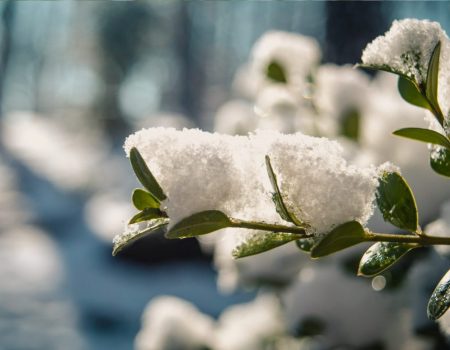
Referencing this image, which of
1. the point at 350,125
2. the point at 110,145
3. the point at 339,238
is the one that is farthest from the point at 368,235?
the point at 110,145

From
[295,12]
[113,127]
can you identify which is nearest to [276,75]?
[295,12]

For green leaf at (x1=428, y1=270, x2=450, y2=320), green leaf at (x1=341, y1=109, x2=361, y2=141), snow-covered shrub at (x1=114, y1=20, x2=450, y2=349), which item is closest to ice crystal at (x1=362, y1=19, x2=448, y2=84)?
snow-covered shrub at (x1=114, y1=20, x2=450, y2=349)

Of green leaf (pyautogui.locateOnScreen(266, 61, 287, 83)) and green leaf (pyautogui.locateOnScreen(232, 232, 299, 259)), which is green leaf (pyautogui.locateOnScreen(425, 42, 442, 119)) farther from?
green leaf (pyautogui.locateOnScreen(266, 61, 287, 83))

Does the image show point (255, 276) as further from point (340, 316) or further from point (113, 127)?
Result: point (113, 127)

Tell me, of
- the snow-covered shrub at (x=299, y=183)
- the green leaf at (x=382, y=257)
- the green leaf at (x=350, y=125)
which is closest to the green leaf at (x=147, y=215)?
the snow-covered shrub at (x=299, y=183)

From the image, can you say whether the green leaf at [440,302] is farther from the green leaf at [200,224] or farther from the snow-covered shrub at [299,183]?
the green leaf at [200,224]
